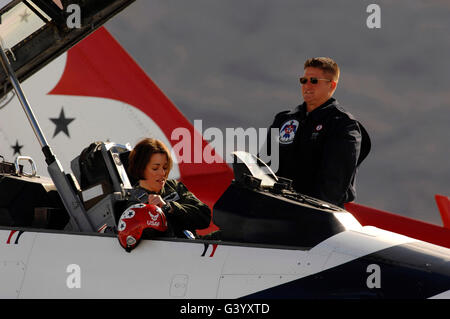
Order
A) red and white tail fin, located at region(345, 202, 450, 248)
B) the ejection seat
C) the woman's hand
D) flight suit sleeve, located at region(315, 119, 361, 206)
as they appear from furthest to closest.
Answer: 1. red and white tail fin, located at region(345, 202, 450, 248)
2. flight suit sleeve, located at region(315, 119, 361, 206)
3. the ejection seat
4. the woman's hand

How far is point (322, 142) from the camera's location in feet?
13.5

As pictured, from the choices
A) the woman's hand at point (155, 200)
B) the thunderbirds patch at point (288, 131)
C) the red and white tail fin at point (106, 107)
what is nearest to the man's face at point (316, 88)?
the thunderbirds patch at point (288, 131)

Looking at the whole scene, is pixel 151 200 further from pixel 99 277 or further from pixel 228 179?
pixel 228 179

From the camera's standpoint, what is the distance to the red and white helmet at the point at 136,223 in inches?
127

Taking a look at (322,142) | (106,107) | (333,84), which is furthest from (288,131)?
(106,107)

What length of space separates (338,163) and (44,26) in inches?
98.1

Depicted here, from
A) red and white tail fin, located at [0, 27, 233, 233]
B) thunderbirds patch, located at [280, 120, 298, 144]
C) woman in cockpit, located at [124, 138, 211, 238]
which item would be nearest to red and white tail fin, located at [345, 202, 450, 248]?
red and white tail fin, located at [0, 27, 233, 233]

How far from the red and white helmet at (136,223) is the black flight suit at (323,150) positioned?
4.01 feet

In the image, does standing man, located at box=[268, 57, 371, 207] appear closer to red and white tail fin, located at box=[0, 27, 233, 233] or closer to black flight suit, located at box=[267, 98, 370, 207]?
black flight suit, located at box=[267, 98, 370, 207]

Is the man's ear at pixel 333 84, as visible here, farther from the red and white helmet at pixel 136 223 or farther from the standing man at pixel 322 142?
the red and white helmet at pixel 136 223

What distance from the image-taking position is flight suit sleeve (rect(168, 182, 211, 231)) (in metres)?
3.75

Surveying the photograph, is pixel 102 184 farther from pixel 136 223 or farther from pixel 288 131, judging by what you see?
pixel 288 131

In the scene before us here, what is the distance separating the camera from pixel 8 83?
15.3 feet

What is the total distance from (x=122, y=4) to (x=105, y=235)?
2.02 metres
